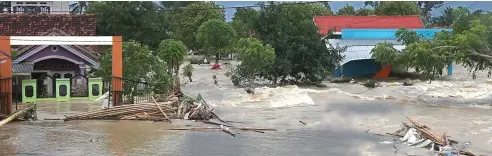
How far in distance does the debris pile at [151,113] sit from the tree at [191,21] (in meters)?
39.6

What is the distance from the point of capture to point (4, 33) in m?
35.5

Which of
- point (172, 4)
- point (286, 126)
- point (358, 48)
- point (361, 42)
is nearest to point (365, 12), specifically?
point (361, 42)

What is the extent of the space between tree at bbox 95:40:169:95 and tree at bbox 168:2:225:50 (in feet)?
115

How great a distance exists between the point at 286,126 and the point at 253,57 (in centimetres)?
1167

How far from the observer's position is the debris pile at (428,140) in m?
15.4

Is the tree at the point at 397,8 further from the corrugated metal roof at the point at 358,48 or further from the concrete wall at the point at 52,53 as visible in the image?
the concrete wall at the point at 52,53

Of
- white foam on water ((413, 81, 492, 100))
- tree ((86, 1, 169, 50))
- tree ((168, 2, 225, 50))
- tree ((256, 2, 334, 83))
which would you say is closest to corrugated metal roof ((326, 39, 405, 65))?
tree ((256, 2, 334, 83))

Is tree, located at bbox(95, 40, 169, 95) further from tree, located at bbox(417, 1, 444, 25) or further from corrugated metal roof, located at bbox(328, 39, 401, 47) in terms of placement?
tree, located at bbox(417, 1, 444, 25)

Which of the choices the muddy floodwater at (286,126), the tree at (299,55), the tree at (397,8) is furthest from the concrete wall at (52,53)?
the tree at (397,8)

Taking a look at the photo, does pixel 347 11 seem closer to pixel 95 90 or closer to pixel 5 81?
pixel 95 90

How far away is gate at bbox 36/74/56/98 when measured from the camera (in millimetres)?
27141

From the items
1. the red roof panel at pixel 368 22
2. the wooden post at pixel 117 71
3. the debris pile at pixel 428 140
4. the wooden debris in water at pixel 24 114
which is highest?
the red roof panel at pixel 368 22

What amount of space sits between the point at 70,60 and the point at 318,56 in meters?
13.3

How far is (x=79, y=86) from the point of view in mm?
28312
